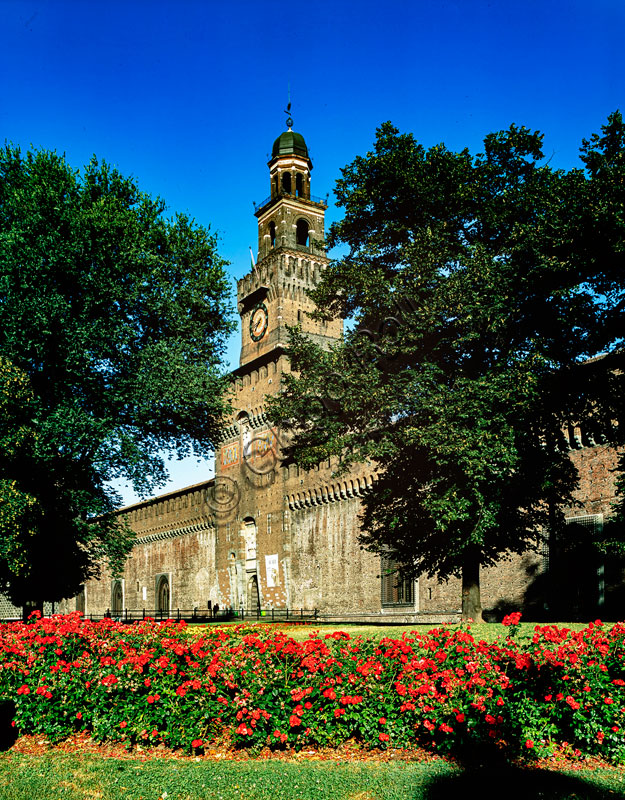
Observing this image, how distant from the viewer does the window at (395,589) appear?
25.4 m

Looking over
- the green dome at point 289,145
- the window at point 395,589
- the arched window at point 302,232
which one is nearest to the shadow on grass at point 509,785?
the window at point 395,589

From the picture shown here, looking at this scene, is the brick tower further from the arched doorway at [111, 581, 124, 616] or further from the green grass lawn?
the green grass lawn

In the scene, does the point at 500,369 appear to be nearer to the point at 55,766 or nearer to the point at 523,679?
the point at 523,679

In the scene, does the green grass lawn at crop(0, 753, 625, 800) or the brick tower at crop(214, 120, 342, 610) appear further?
the brick tower at crop(214, 120, 342, 610)

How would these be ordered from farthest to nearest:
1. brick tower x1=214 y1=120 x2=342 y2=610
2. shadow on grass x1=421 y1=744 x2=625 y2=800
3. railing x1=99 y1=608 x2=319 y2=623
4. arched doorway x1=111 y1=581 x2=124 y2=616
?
arched doorway x1=111 y1=581 x2=124 y2=616 < brick tower x1=214 y1=120 x2=342 y2=610 < railing x1=99 y1=608 x2=319 y2=623 < shadow on grass x1=421 y1=744 x2=625 y2=800

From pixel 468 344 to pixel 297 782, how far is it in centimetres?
1181

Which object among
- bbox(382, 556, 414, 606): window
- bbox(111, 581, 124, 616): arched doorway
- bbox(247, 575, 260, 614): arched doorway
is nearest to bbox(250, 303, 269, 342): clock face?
bbox(247, 575, 260, 614): arched doorway

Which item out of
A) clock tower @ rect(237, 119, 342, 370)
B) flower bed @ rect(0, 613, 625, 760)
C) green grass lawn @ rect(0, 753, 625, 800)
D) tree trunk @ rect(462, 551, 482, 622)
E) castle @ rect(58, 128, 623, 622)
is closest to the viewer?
green grass lawn @ rect(0, 753, 625, 800)

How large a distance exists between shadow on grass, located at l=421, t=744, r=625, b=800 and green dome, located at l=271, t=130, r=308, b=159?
39681mm

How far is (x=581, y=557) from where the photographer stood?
1958cm

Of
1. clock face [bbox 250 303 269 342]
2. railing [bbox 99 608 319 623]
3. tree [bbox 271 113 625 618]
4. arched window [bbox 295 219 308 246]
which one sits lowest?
railing [bbox 99 608 319 623]

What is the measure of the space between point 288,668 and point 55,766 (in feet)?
8.27

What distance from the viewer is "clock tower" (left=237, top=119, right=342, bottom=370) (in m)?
38.3

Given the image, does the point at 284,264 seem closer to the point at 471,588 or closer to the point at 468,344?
the point at 468,344
